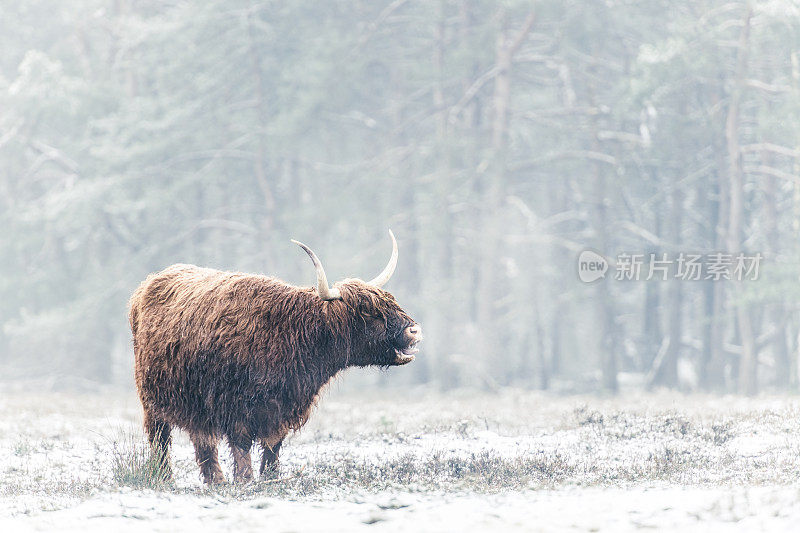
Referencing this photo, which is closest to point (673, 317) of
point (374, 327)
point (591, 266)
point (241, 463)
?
point (591, 266)

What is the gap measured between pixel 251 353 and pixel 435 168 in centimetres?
1637

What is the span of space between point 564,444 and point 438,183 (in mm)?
13289

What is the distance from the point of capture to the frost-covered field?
6.75m

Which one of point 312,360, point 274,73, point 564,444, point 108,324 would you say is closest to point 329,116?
point 274,73

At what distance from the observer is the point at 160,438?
27.3 ft

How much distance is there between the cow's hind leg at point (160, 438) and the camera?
8.13m

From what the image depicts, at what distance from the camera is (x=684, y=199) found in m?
24.9

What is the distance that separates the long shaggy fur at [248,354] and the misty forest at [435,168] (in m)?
10.1

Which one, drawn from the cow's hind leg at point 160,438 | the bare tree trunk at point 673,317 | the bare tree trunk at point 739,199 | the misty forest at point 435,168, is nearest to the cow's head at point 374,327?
the cow's hind leg at point 160,438

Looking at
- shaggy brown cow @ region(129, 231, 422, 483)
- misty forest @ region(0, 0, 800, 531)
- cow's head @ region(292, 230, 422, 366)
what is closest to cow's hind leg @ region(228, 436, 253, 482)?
Answer: shaggy brown cow @ region(129, 231, 422, 483)

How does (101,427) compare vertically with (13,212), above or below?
below

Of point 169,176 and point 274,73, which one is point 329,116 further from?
point 169,176

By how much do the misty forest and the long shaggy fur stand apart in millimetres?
10126

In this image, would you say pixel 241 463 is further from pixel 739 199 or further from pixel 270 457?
pixel 739 199
